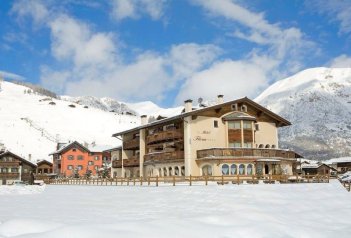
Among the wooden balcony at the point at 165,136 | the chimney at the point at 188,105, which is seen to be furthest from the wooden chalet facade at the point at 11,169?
the chimney at the point at 188,105

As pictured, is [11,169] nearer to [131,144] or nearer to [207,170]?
[131,144]

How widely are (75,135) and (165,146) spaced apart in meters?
103

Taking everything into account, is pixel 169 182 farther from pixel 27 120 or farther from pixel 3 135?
pixel 27 120

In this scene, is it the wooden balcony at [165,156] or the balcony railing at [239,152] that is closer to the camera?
the balcony railing at [239,152]

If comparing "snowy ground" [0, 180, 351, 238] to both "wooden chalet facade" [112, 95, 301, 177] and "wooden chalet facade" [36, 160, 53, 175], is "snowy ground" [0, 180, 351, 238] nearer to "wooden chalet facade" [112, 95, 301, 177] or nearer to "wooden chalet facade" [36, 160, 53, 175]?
"wooden chalet facade" [112, 95, 301, 177]

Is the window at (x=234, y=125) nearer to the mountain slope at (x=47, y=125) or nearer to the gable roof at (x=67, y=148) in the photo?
the gable roof at (x=67, y=148)

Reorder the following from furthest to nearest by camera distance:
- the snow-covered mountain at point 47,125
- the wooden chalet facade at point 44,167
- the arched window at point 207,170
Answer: the snow-covered mountain at point 47,125
the wooden chalet facade at point 44,167
the arched window at point 207,170

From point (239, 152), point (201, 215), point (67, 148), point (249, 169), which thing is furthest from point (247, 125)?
point (67, 148)

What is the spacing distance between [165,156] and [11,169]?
46.8 meters

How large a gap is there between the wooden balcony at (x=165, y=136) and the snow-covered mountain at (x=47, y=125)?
191 feet

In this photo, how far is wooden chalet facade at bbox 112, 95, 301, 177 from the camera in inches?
1807

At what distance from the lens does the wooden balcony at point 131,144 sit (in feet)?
210

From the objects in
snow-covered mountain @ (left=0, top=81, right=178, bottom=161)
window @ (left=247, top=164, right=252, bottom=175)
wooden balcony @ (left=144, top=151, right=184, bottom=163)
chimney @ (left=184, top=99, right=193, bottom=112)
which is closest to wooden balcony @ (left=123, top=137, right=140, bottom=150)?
wooden balcony @ (left=144, top=151, right=184, bottom=163)

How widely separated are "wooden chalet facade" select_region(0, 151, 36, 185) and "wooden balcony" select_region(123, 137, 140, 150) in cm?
2963
